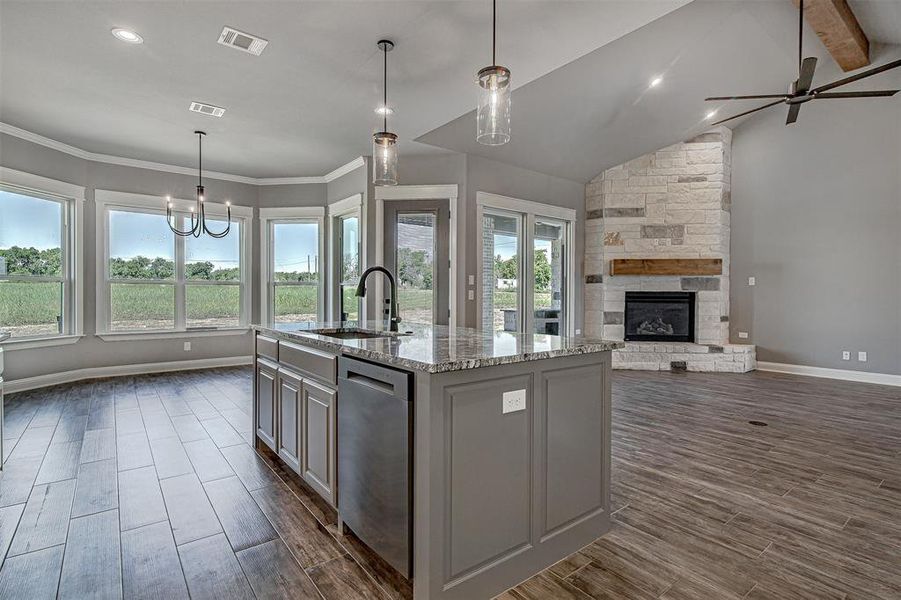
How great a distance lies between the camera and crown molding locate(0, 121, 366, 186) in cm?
488

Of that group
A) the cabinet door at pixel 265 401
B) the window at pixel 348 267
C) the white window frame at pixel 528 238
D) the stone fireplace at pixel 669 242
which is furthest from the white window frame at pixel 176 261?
the stone fireplace at pixel 669 242

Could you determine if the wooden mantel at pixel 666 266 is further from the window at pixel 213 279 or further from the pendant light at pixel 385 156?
the window at pixel 213 279

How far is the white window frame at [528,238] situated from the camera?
5.62m

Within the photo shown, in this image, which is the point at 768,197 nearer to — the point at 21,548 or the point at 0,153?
the point at 21,548

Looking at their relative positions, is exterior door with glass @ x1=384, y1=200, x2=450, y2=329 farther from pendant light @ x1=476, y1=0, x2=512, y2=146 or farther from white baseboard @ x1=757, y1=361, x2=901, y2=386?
white baseboard @ x1=757, y1=361, x2=901, y2=386

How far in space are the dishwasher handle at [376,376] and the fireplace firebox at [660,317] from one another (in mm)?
5745

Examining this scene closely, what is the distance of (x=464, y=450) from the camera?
1.63m

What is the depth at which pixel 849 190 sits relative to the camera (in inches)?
230

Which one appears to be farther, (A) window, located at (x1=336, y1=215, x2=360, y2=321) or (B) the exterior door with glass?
(A) window, located at (x1=336, y1=215, x2=360, y2=321)

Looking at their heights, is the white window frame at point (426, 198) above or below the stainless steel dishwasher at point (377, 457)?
above

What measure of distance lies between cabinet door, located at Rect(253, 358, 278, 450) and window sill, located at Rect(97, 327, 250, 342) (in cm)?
385

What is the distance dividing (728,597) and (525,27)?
334cm

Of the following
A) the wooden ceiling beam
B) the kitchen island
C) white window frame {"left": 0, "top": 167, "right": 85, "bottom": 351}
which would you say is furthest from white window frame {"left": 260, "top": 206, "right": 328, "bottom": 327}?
the wooden ceiling beam

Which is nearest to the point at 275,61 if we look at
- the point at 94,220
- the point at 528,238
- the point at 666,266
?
the point at 528,238
